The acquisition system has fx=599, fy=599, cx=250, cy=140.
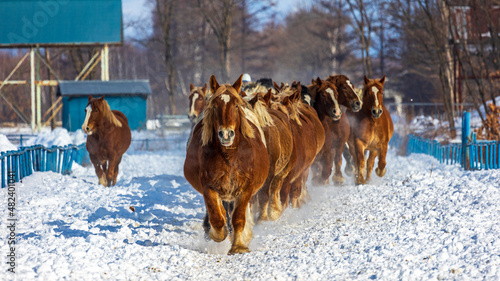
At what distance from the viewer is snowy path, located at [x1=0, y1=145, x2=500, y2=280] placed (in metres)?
5.55

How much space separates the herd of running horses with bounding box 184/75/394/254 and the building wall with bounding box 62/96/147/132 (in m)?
20.0

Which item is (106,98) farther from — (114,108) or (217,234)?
(217,234)

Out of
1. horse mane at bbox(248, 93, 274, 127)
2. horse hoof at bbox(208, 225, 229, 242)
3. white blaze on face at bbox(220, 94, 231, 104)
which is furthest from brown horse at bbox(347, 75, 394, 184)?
white blaze on face at bbox(220, 94, 231, 104)

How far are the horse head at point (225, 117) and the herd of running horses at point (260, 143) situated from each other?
11 mm

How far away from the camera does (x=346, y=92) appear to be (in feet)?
39.6

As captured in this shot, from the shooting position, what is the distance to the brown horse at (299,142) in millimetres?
8945

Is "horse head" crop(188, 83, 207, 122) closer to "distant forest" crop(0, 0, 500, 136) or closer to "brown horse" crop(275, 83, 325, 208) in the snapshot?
"brown horse" crop(275, 83, 325, 208)

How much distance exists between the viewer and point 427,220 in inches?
299

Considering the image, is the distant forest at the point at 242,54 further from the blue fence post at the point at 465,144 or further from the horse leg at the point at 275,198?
the horse leg at the point at 275,198

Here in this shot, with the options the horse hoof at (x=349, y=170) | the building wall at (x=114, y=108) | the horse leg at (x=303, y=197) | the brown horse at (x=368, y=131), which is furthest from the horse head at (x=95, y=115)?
the building wall at (x=114, y=108)

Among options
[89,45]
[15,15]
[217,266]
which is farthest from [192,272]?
[15,15]

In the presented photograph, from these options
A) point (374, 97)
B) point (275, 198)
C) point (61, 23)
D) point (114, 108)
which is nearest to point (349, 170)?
point (374, 97)

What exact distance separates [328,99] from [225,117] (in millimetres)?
5775

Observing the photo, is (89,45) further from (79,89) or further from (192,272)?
(192,272)
